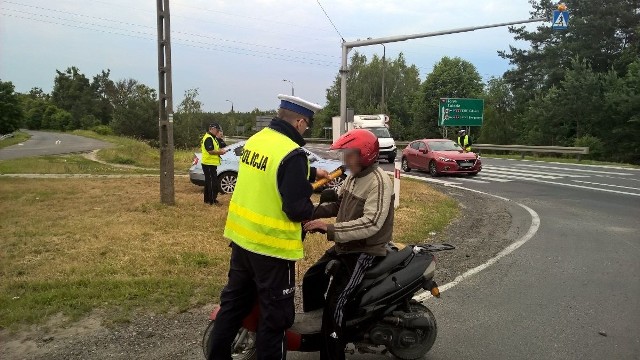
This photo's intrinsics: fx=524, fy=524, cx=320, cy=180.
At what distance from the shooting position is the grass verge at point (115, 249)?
5219 millimetres

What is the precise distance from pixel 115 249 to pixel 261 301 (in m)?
4.73

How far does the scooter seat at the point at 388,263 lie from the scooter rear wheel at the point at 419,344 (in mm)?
419

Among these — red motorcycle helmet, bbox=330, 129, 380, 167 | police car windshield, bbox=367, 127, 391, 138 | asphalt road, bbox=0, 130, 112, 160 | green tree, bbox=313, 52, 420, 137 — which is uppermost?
green tree, bbox=313, 52, 420, 137

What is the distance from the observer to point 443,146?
70.6 ft

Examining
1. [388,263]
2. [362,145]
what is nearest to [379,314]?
[388,263]

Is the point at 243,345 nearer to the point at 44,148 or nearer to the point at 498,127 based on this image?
the point at 44,148

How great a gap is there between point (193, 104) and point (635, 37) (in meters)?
34.0

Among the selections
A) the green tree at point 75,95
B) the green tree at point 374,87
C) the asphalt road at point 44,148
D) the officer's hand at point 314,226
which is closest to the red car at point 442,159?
the officer's hand at point 314,226

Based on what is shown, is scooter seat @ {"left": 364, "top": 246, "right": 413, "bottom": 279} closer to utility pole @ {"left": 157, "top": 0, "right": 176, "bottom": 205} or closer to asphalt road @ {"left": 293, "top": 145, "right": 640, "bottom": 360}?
asphalt road @ {"left": 293, "top": 145, "right": 640, "bottom": 360}

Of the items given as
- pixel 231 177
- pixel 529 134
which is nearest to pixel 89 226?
pixel 231 177

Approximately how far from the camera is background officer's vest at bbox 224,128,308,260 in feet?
10.1

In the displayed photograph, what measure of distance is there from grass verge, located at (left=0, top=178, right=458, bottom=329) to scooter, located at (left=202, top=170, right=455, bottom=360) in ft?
5.82

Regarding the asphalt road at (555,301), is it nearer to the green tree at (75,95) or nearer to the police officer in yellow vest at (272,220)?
the police officer in yellow vest at (272,220)

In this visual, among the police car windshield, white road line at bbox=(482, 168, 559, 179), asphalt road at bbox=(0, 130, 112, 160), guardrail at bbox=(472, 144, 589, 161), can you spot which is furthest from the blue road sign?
asphalt road at bbox=(0, 130, 112, 160)
